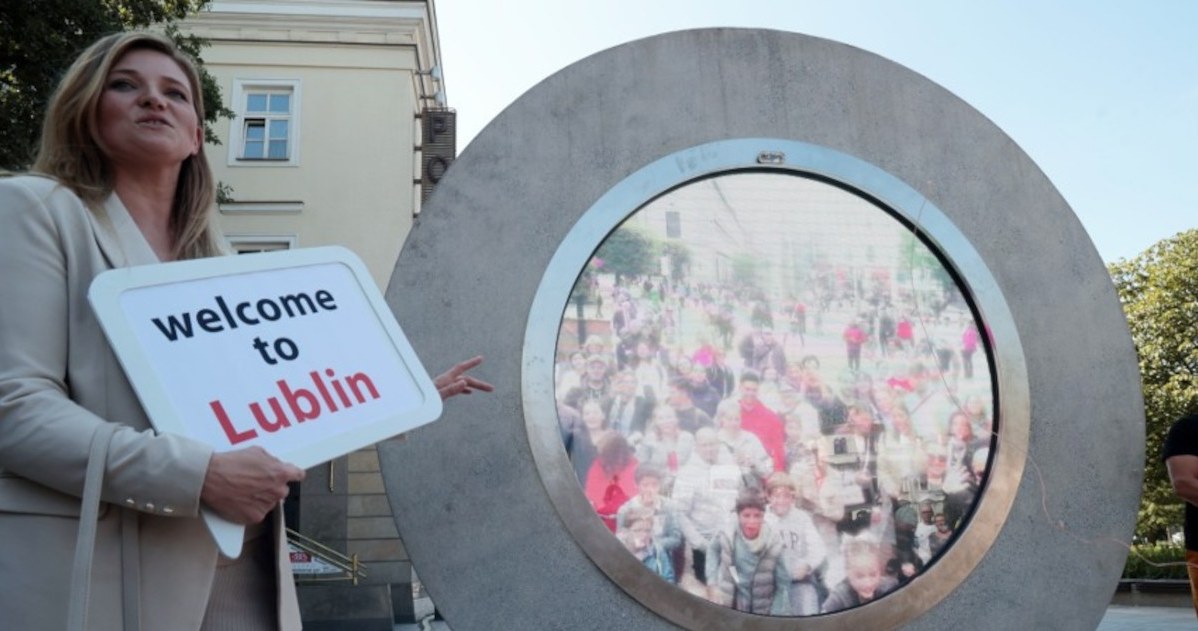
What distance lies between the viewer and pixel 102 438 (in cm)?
133

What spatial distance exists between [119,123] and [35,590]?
0.77 m

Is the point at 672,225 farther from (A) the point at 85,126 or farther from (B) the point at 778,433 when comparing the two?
(A) the point at 85,126

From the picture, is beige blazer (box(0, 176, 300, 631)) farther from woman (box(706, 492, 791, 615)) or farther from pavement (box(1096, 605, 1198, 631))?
pavement (box(1096, 605, 1198, 631))

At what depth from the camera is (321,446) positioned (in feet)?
5.02

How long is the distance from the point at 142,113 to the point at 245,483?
0.69m

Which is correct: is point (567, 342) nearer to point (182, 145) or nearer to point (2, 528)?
point (182, 145)

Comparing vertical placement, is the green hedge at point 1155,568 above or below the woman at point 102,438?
below

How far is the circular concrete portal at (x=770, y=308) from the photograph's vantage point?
3.18m

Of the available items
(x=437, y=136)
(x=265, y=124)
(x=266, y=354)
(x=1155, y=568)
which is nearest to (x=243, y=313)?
(x=266, y=354)

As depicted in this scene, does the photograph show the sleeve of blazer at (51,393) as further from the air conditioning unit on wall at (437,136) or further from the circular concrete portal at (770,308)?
the air conditioning unit on wall at (437,136)

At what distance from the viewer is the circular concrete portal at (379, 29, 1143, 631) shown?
3.18 meters

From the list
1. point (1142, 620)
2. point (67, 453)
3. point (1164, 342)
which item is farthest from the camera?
point (1164, 342)

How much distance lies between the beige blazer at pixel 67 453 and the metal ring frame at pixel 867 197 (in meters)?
1.83

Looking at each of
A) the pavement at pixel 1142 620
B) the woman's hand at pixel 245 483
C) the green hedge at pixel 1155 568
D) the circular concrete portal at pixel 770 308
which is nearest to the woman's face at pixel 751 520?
the circular concrete portal at pixel 770 308
